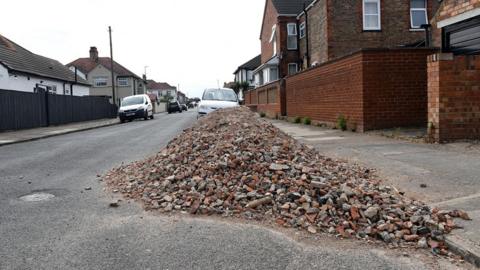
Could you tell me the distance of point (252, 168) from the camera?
21.8 ft

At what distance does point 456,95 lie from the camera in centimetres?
991

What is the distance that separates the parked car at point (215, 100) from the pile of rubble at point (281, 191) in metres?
12.6

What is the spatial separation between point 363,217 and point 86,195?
4143 millimetres

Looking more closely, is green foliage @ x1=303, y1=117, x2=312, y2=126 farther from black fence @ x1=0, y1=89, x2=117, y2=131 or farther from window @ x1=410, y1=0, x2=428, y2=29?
black fence @ x1=0, y1=89, x2=117, y2=131

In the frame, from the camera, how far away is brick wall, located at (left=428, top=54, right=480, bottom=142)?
9.87 meters

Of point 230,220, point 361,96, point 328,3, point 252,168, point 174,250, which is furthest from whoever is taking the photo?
point 328,3

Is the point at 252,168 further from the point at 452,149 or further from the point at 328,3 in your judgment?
the point at 328,3

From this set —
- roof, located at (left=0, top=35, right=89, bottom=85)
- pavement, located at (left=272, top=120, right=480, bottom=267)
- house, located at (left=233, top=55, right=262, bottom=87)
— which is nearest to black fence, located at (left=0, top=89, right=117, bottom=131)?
roof, located at (left=0, top=35, right=89, bottom=85)

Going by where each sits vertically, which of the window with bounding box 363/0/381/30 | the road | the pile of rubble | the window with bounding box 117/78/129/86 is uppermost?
the window with bounding box 363/0/381/30

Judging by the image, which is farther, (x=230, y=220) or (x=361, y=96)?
(x=361, y=96)

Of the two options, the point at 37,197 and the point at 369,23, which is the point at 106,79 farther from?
the point at 37,197

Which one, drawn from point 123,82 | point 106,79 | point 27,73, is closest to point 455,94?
point 27,73

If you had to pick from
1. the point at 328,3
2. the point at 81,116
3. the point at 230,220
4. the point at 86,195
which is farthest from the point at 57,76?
the point at 230,220

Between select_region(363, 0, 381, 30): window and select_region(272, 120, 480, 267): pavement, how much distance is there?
53.4ft
